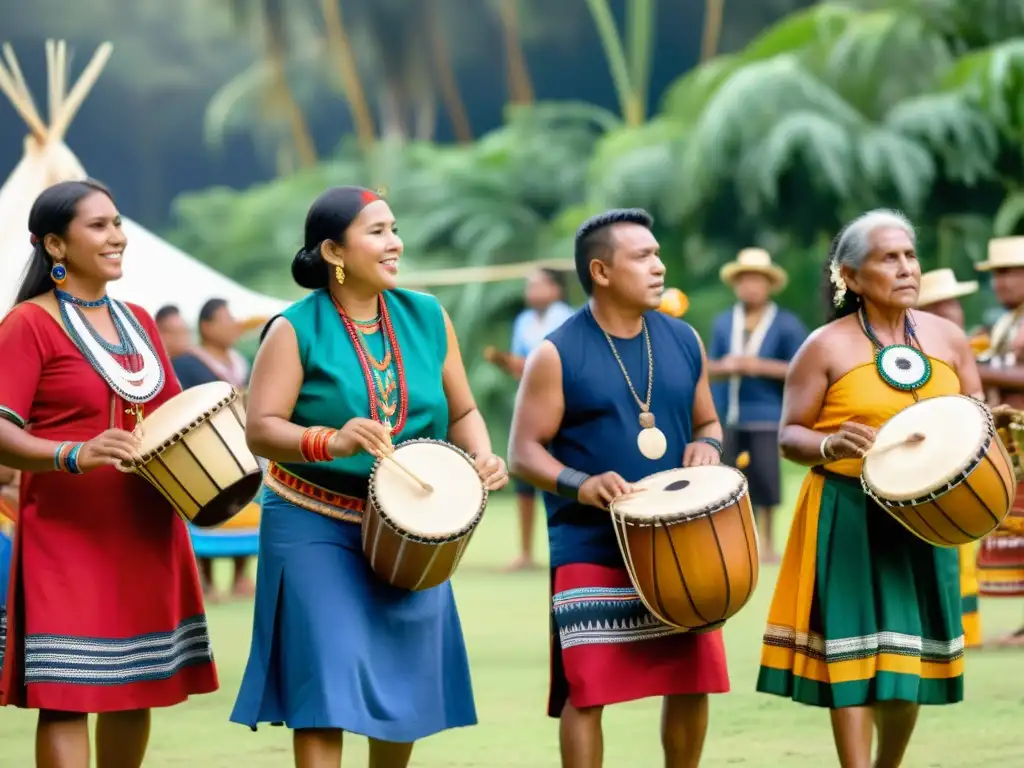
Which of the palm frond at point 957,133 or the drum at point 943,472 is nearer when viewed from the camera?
the drum at point 943,472

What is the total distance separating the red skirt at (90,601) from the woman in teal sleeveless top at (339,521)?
1.34 ft

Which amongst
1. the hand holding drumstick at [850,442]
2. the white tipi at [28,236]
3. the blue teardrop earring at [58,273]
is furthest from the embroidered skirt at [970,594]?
A: the white tipi at [28,236]

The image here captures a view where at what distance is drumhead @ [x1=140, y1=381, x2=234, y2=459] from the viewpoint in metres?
4.94

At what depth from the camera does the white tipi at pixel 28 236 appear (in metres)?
11.7

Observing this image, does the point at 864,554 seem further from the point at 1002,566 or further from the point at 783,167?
the point at 783,167

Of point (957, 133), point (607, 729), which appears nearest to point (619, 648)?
point (607, 729)

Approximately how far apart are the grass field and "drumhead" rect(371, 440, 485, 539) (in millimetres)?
432

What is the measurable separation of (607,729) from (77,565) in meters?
2.57

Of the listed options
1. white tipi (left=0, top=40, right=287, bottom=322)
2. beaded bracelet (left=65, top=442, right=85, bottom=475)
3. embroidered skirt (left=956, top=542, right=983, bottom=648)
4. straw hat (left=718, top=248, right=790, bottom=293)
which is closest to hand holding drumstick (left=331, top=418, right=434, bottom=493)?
beaded bracelet (left=65, top=442, right=85, bottom=475)

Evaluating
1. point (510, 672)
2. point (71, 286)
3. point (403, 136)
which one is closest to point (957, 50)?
point (403, 136)

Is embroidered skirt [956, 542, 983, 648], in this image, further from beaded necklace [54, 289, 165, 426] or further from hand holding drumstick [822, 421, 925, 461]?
beaded necklace [54, 289, 165, 426]

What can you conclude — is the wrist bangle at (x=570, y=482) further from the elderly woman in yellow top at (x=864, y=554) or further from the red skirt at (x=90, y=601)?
the red skirt at (x=90, y=601)

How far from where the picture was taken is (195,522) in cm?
515

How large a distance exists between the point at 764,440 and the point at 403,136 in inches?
645
